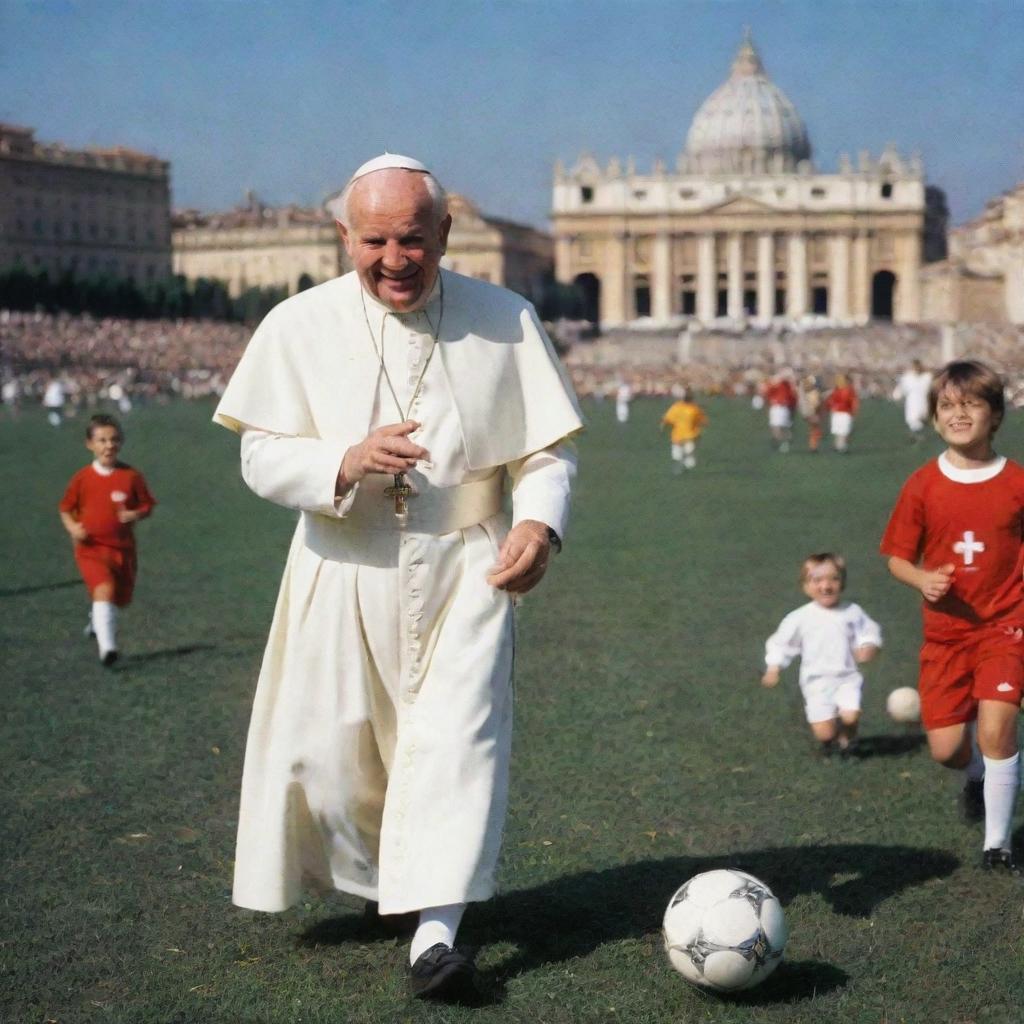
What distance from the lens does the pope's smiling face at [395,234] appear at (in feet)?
12.6

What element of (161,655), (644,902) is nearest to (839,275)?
(161,655)

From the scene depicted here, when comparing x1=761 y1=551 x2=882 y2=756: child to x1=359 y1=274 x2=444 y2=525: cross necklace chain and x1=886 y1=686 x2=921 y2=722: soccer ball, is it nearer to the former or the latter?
x1=886 y1=686 x2=921 y2=722: soccer ball

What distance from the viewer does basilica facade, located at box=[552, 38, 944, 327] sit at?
10194 cm

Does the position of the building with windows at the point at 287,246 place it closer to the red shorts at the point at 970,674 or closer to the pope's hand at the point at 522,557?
the red shorts at the point at 970,674

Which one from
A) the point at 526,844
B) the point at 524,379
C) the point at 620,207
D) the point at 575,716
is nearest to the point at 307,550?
the point at 524,379

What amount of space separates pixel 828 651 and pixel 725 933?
2.60m

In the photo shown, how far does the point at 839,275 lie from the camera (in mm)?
102312

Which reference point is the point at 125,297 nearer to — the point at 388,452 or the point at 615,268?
the point at 615,268

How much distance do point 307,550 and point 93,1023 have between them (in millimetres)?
1084

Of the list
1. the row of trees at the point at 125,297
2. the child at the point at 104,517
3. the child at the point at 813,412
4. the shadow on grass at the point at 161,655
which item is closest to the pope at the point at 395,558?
the child at the point at 104,517

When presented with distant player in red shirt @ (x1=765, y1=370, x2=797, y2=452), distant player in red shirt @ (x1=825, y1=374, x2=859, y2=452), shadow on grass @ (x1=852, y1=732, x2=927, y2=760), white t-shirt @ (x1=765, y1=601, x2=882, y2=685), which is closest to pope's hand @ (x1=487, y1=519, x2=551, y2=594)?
white t-shirt @ (x1=765, y1=601, x2=882, y2=685)

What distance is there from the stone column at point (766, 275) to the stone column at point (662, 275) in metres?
4.94

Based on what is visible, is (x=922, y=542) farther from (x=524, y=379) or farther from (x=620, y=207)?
(x=620, y=207)

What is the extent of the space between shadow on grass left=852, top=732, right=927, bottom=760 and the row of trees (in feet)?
201
